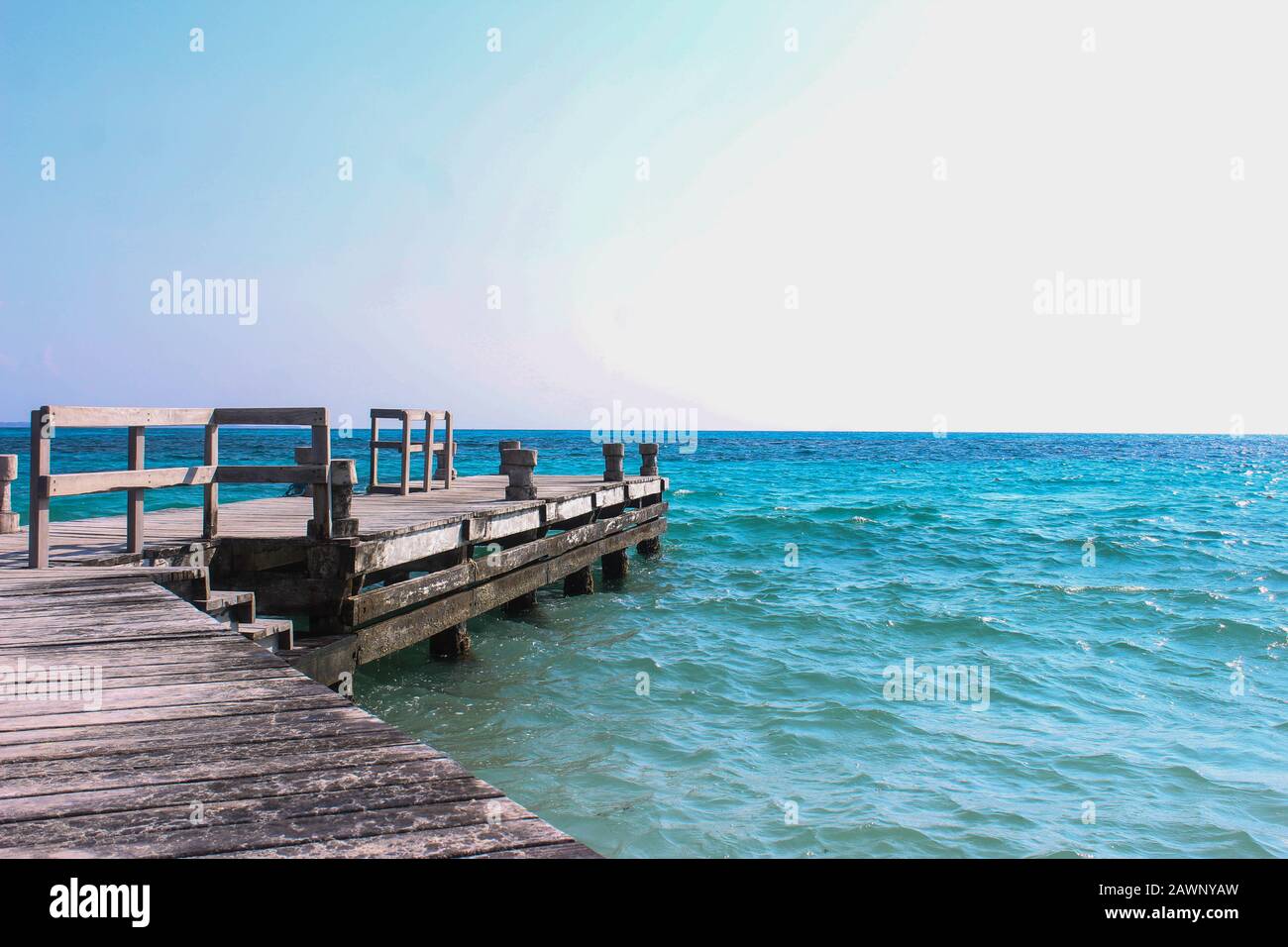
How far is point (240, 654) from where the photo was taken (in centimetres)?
422

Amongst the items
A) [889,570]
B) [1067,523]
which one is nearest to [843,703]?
[889,570]

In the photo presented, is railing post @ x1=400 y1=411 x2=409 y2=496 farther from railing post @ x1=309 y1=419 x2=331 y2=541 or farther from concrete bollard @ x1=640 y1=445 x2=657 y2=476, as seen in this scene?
railing post @ x1=309 y1=419 x2=331 y2=541

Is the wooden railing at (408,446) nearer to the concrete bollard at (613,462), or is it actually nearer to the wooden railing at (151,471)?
the concrete bollard at (613,462)

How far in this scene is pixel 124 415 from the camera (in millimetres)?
6891

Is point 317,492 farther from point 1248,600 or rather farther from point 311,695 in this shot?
point 1248,600

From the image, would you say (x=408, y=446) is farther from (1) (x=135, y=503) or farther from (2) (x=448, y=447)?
(1) (x=135, y=503)

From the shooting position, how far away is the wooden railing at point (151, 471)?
248 inches

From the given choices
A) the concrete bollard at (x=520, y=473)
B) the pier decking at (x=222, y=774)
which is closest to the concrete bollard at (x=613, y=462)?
the concrete bollard at (x=520, y=473)

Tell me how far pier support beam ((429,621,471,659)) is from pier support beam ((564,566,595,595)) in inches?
174

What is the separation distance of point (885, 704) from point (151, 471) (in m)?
7.13

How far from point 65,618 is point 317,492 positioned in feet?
9.52
